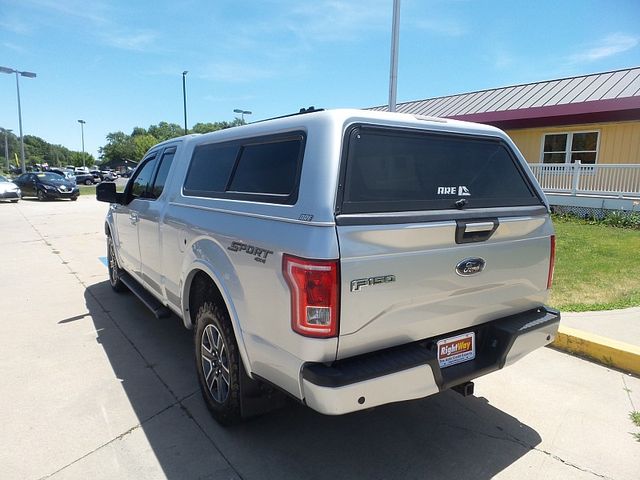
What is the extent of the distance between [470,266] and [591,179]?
1301 centimetres

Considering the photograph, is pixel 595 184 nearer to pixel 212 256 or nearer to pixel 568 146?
pixel 568 146

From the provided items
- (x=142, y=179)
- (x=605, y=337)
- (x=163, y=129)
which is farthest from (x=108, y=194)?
(x=163, y=129)

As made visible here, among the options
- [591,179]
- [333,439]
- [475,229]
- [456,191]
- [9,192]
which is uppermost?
[591,179]

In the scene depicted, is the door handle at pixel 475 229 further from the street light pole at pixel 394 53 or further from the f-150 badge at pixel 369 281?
the street light pole at pixel 394 53

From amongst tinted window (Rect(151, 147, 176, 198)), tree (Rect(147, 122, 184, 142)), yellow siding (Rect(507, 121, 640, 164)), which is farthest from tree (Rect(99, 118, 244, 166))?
tinted window (Rect(151, 147, 176, 198))

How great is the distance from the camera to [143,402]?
3.37 metres

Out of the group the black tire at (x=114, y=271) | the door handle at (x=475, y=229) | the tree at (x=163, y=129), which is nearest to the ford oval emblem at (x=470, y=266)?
the door handle at (x=475, y=229)

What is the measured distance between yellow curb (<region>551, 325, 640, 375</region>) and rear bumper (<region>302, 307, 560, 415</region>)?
151cm

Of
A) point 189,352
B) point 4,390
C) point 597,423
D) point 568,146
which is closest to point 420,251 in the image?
point 597,423

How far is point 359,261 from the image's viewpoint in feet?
7.02

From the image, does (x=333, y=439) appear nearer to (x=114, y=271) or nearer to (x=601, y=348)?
(x=601, y=348)

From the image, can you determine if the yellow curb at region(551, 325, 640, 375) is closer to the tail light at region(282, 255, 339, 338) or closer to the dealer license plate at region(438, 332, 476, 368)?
the dealer license plate at region(438, 332, 476, 368)

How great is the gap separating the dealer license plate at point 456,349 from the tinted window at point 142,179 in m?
3.50

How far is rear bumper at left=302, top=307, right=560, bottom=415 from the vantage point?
2084 millimetres
